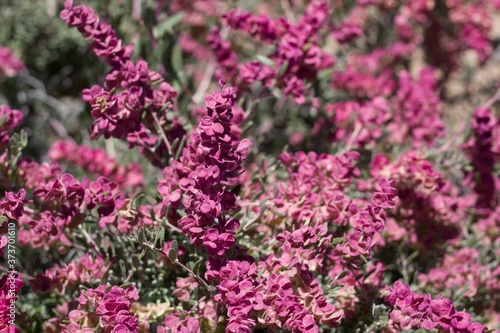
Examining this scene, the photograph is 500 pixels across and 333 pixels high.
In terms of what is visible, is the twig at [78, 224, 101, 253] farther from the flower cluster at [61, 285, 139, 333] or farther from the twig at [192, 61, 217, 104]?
the twig at [192, 61, 217, 104]

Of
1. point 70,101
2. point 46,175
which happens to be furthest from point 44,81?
point 46,175

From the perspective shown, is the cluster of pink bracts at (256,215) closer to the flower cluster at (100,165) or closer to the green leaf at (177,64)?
the flower cluster at (100,165)

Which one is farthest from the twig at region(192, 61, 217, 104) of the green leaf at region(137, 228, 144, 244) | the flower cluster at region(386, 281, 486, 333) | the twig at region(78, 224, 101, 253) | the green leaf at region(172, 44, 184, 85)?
the flower cluster at region(386, 281, 486, 333)

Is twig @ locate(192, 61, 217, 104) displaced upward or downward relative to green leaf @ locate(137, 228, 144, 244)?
downward

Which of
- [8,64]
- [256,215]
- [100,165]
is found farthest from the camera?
[8,64]

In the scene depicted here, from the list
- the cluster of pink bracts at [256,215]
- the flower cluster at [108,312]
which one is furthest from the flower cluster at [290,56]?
the flower cluster at [108,312]

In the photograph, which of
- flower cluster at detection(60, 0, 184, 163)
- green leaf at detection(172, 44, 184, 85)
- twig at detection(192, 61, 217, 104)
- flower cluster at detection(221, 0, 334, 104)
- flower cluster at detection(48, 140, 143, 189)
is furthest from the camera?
twig at detection(192, 61, 217, 104)

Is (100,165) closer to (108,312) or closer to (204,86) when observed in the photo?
(204,86)

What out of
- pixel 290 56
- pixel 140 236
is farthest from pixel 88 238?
pixel 290 56

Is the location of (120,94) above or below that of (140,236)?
above

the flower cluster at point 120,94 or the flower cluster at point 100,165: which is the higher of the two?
the flower cluster at point 120,94

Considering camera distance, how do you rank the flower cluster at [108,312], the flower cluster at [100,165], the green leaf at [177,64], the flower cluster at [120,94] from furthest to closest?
the flower cluster at [100,165]
the green leaf at [177,64]
the flower cluster at [120,94]
the flower cluster at [108,312]

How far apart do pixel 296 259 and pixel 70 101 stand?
2043 mm

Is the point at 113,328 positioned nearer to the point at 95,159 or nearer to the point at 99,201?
the point at 99,201
